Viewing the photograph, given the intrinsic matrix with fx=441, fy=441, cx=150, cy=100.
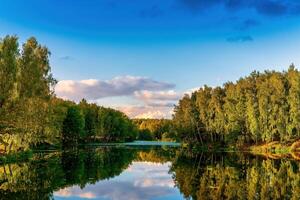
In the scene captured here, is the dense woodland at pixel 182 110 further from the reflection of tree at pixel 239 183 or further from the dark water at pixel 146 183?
the reflection of tree at pixel 239 183

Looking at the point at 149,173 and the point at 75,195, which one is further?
the point at 149,173

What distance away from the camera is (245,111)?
111m

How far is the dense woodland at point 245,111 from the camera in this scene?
98.2 metres

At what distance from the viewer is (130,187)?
130 ft

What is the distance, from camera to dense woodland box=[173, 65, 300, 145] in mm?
98250

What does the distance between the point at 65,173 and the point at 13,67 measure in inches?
544

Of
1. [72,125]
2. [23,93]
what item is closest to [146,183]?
[23,93]

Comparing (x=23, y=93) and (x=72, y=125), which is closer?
(x=23, y=93)

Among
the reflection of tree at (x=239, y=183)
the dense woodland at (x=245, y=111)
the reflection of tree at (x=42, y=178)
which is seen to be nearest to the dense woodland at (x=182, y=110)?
the dense woodland at (x=245, y=111)

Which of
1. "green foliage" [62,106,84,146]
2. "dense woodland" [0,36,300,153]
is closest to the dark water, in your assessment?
"dense woodland" [0,36,300,153]

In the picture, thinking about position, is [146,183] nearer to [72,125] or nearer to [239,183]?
[239,183]

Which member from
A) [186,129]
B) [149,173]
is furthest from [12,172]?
[186,129]

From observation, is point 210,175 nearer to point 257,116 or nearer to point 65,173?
point 65,173

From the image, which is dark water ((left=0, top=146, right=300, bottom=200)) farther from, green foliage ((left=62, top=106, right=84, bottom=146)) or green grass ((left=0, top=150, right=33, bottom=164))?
green foliage ((left=62, top=106, right=84, bottom=146))
